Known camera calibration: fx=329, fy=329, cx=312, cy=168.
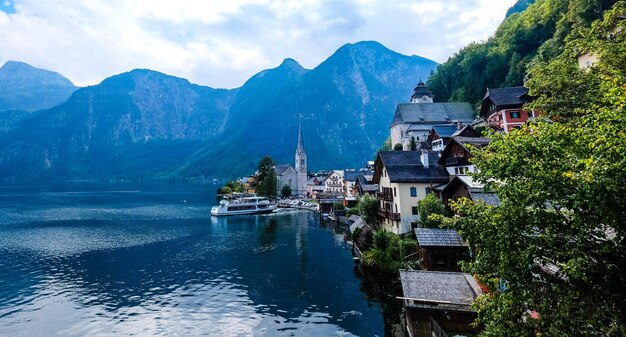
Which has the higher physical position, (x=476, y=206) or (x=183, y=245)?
(x=476, y=206)

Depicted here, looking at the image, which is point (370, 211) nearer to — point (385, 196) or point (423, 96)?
point (385, 196)

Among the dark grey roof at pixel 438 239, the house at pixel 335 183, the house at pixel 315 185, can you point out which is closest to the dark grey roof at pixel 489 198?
the dark grey roof at pixel 438 239

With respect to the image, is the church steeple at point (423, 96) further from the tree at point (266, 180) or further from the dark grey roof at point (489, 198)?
the dark grey roof at point (489, 198)

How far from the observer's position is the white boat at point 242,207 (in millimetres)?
98438

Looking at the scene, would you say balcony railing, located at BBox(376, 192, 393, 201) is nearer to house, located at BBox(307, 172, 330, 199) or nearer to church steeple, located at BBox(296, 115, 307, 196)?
house, located at BBox(307, 172, 330, 199)

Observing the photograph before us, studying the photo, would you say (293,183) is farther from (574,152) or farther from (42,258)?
(574,152)

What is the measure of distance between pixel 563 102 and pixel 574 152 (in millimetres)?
21101

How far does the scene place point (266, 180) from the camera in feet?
433

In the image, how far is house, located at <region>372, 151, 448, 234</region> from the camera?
A: 4731 centimetres

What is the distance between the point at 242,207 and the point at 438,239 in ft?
261

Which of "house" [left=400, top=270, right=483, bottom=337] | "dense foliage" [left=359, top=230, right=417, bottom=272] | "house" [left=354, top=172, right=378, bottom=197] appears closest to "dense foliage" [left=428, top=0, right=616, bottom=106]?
"house" [left=354, top=172, right=378, bottom=197]

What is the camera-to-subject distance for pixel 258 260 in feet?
162

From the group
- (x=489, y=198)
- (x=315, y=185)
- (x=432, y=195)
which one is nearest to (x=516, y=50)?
(x=432, y=195)

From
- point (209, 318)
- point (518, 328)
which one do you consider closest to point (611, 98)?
point (518, 328)
